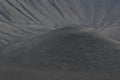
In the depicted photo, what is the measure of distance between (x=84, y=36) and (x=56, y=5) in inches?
3686

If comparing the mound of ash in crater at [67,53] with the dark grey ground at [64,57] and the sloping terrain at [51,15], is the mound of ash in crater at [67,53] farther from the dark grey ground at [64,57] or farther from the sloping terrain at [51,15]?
the sloping terrain at [51,15]

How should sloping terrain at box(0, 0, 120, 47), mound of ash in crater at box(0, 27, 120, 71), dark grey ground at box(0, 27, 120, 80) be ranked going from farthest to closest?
sloping terrain at box(0, 0, 120, 47), mound of ash in crater at box(0, 27, 120, 71), dark grey ground at box(0, 27, 120, 80)

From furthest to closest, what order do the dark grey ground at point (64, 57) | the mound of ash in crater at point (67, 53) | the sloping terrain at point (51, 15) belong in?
1. the sloping terrain at point (51, 15)
2. the mound of ash in crater at point (67, 53)
3. the dark grey ground at point (64, 57)

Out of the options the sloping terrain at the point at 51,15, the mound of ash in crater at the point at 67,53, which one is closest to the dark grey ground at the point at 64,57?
the mound of ash in crater at the point at 67,53

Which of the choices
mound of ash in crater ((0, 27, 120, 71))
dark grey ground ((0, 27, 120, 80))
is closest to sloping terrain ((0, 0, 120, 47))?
mound of ash in crater ((0, 27, 120, 71))

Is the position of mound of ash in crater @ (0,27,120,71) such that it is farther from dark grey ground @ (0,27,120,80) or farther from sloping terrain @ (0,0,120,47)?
sloping terrain @ (0,0,120,47)

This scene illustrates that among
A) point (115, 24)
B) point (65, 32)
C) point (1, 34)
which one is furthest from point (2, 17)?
point (65, 32)

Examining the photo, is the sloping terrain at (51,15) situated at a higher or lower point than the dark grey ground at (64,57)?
higher

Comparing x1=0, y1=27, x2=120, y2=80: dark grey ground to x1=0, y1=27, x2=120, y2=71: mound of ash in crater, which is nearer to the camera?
x1=0, y1=27, x2=120, y2=80: dark grey ground

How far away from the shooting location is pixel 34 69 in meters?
42.8

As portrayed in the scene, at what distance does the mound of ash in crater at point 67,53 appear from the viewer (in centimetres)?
4162

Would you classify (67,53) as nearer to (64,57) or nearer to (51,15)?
(64,57)

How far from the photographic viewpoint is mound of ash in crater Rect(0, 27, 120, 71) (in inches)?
1639

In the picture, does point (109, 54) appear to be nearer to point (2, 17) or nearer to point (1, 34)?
point (1, 34)
